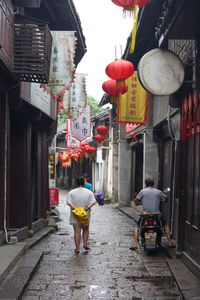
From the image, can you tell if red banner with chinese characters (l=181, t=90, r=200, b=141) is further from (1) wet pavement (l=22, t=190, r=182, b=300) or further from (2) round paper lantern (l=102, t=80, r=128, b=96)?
(2) round paper lantern (l=102, t=80, r=128, b=96)

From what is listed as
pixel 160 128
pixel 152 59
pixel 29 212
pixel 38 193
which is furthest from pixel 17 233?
pixel 160 128

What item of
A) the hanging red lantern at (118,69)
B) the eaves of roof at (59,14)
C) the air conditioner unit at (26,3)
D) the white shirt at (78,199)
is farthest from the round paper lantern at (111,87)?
the air conditioner unit at (26,3)

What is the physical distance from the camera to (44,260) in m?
11.1

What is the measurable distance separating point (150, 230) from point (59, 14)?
7.45 meters

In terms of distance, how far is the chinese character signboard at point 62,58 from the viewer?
496 inches

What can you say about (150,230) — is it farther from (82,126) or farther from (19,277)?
(82,126)

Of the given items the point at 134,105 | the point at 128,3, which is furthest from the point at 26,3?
the point at 134,105

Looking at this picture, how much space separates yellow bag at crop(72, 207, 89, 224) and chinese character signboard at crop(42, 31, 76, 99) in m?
2.89

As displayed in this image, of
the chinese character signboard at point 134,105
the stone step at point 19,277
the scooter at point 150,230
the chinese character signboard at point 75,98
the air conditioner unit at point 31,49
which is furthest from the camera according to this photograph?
the chinese character signboard at point 75,98

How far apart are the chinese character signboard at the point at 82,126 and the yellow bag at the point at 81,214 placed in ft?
56.4

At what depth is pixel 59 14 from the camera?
1538 centimetres

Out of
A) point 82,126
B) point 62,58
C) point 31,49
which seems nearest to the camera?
point 31,49

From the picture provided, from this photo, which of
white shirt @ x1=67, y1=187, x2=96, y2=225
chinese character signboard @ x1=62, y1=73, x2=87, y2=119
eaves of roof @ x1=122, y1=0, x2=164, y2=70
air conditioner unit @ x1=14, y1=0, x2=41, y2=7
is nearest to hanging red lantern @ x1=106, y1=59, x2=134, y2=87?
eaves of roof @ x1=122, y1=0, x2=164, y2=70

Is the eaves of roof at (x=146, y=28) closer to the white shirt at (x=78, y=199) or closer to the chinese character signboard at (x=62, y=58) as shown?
the chinese character signboard at (x=62, y=58)
